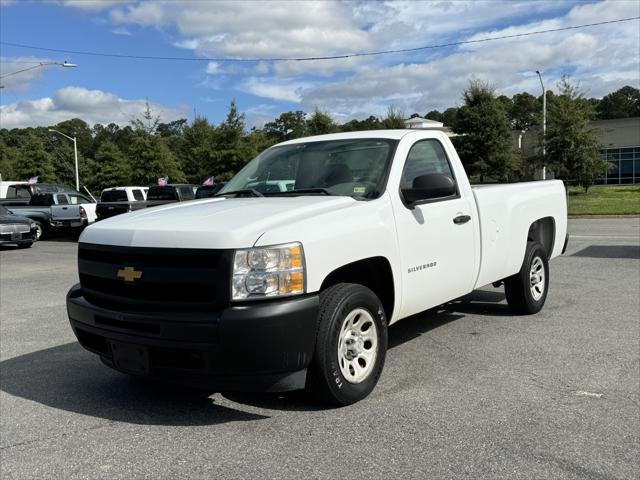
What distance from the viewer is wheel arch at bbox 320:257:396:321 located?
419 cm

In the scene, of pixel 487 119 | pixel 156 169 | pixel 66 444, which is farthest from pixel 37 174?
pixel 66 444

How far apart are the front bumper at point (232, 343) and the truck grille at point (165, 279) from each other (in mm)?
75

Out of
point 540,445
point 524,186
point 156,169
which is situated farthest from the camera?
point 156,169

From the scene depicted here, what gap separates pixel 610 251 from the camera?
12.2m

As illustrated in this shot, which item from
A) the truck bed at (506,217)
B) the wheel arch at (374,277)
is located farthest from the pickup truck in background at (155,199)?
the wheel arch at (374,277)

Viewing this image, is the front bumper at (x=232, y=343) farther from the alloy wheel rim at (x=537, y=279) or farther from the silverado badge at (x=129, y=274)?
the alloy wheel rim at (x=537, y=279)

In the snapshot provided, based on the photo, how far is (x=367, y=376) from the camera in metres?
4.15

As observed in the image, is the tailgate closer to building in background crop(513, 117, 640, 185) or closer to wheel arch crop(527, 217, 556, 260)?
wheel arch crop(527, 217, 556, 260)

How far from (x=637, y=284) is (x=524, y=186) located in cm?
310

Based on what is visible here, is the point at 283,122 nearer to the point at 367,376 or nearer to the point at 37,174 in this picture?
the point at 37,174

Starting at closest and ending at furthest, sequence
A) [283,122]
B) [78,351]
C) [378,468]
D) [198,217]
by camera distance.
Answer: [378,468]
[198,217]
[78,351]
[283,122]

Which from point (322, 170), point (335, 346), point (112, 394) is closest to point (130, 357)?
point (112, 394)

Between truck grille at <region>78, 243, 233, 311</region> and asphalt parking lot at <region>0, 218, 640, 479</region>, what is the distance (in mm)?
820

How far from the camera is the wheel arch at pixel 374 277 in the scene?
4.19 meters
